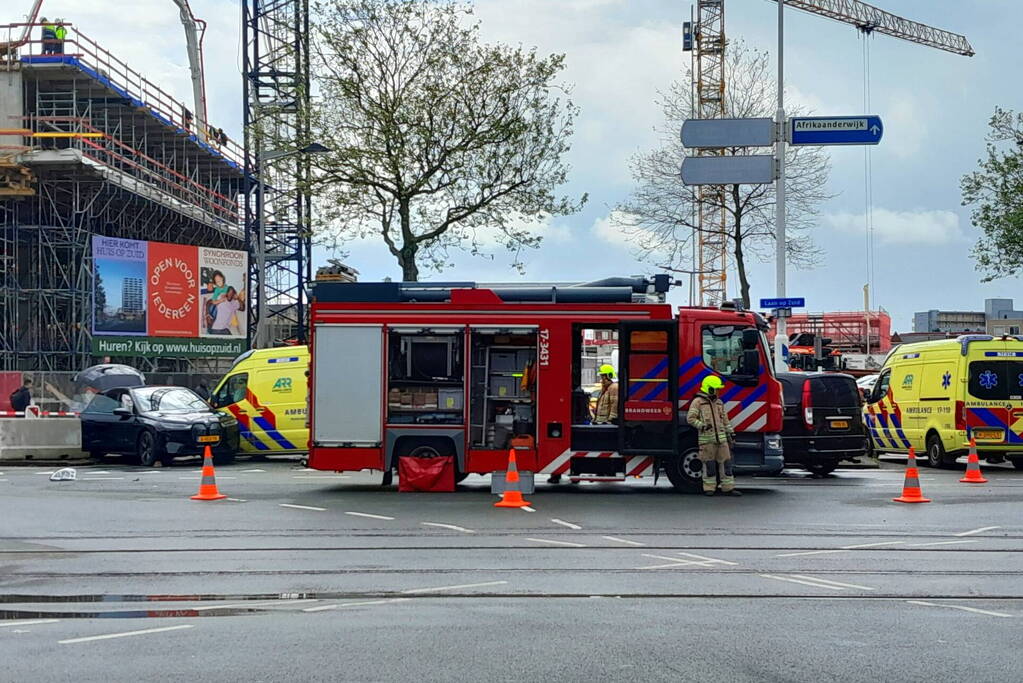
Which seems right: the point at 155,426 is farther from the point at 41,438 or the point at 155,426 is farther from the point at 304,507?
the point at 304,507

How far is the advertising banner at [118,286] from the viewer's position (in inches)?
1714

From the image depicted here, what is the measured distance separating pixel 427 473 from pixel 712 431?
4.00 m

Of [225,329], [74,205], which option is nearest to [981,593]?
[74,205]

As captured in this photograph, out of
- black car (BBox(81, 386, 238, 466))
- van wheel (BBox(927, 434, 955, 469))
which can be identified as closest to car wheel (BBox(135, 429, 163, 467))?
black car (BBox(81, 386, 238, 466))

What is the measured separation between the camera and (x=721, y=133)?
24.8 metres

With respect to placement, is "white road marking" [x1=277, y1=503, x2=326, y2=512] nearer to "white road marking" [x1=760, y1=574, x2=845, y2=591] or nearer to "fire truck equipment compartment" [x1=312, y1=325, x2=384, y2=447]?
"fire truck equipment compartment" [x1=312, y1=325, x2=384, y2=447]

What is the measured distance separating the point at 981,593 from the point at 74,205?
39.0 meters

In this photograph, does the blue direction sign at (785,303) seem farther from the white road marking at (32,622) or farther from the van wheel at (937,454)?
the white road marking at (32,622)

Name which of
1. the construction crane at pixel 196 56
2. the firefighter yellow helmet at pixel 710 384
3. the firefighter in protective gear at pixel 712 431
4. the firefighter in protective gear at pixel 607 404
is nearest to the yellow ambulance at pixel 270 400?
the firefighter in protective gear at pixel 607 404

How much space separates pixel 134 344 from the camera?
44.6 m

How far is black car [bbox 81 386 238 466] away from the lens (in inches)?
949

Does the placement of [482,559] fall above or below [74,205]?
below

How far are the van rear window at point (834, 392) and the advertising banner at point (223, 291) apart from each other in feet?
103

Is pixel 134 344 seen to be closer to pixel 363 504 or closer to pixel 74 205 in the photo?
pixel 74 205
